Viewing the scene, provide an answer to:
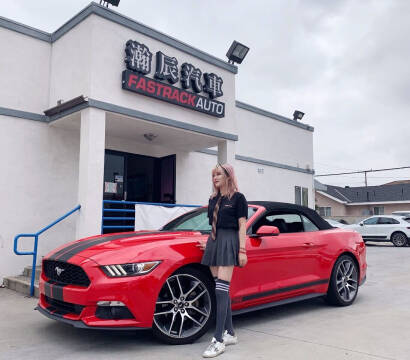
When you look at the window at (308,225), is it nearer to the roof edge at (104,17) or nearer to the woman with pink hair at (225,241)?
the woman with pink hair at (225,241)

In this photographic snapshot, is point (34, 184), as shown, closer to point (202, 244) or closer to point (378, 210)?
point (202, 244)

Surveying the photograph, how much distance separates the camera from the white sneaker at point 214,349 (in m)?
3.69

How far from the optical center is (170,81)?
8.91 metres

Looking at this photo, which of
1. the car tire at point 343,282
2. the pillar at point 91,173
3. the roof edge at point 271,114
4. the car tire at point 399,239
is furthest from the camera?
the car tire at point 399,239

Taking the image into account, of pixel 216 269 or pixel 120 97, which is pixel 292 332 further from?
pixel 120 97

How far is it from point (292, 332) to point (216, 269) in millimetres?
1201

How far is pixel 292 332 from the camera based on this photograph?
452 cm

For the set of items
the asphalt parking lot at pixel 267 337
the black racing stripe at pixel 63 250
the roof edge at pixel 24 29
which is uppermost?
the roof edge at pixel 24 29

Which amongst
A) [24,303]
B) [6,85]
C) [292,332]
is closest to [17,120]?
[6,85]

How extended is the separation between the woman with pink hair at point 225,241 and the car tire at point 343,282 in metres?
2.17

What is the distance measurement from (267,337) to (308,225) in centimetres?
196

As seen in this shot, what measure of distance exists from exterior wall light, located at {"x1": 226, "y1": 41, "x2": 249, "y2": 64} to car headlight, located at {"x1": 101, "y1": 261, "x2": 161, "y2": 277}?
7860 mm

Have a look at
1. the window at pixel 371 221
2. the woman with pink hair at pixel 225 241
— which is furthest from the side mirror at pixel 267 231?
the window at pixel 371 221

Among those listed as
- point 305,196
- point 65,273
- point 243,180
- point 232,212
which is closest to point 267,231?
point 232,212
